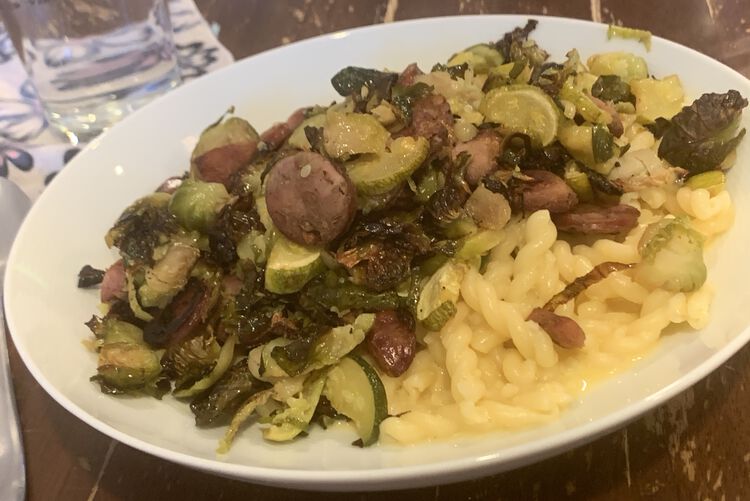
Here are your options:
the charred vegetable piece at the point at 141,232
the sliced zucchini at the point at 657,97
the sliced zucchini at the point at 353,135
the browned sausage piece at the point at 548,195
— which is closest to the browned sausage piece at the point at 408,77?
the sliced zucchini at the point at 353,135

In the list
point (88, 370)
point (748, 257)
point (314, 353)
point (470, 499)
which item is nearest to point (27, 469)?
point (88, 370)

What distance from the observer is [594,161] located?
6.82 ft

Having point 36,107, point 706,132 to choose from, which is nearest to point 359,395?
point 706,132

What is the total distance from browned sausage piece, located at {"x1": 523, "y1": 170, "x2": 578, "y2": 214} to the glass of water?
78.8 inches

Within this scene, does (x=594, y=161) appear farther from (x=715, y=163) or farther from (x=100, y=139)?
(x=100, y=139)

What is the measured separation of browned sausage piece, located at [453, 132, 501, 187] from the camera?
2.04 m

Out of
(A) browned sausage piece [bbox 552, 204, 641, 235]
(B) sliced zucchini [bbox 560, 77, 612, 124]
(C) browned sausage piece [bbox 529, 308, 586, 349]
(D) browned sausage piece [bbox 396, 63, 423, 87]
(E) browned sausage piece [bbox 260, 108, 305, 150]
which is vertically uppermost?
(B) sliced zucchini [bbox 560, 77, 612, 124]

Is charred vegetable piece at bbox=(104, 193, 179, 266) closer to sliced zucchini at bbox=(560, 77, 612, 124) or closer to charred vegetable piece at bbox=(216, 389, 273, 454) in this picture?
charred vegetable piece at bbox=(216, 389, 273, 454)

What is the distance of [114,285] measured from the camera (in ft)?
7.14

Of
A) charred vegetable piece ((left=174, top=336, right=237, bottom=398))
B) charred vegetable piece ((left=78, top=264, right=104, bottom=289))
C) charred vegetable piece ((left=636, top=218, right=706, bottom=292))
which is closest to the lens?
charred vegetable piece ((left=636, top=218, right=706, bottom=292))

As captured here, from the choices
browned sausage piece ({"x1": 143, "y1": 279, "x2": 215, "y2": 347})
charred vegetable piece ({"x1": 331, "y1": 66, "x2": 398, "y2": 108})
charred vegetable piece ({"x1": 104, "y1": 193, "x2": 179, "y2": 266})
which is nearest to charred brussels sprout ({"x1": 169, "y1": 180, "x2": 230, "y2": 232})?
charred vegetable piece ({"x1": 104, "y1": 193, "x2": 179, "y2": 266})

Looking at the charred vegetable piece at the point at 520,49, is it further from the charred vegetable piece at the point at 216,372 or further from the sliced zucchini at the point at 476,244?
the charred vegetable piece at the point at 216,372

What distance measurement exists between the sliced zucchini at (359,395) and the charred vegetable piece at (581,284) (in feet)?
1.54

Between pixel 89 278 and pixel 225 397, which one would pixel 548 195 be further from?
pixel 89 278
